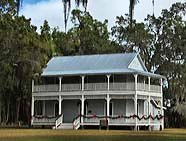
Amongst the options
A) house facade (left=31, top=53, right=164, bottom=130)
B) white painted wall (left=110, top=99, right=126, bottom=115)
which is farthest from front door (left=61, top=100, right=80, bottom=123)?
white painted wall (left=110, top=99, right=126, bottom=115)

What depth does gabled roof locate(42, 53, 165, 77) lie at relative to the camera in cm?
4412

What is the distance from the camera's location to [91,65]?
1820 inches

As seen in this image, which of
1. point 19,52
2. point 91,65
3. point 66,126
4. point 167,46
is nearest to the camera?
point 19,52

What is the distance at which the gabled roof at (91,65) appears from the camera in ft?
145

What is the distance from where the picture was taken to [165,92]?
57.2 meters

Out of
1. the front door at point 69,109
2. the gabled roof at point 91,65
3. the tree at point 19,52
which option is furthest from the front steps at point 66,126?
the tree at point 19,52

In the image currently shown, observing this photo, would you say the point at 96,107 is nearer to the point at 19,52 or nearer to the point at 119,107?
the point at 119,107

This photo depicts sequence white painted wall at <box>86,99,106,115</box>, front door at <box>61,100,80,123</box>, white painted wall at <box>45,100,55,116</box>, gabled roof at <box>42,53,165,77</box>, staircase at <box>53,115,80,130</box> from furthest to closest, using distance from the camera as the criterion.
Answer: white painted wall at <box>45,100,55,116</box>, front door at <box>61,100,80,123</box>, white painted wall at <box>86,99,106,115</box>, gabled roof at <box>42,53,165,77</box>, staircase at <box>53,115,80,130</box>

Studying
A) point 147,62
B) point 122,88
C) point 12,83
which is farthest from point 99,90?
point 147,62

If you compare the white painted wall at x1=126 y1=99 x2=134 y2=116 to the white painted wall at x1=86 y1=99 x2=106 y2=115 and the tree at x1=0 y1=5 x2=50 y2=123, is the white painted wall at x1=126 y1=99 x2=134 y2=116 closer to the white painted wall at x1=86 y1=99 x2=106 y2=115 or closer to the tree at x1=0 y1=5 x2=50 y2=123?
the white painted wall at x1=86 y1=99 x2=106 y2=115

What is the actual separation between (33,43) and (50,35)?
52.1 ft

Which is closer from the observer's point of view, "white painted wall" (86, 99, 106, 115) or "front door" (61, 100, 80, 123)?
"white painted wall" (86, 99, 106, 115)

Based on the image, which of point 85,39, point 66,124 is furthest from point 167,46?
point 66,124

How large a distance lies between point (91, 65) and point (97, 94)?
4.61 metres
